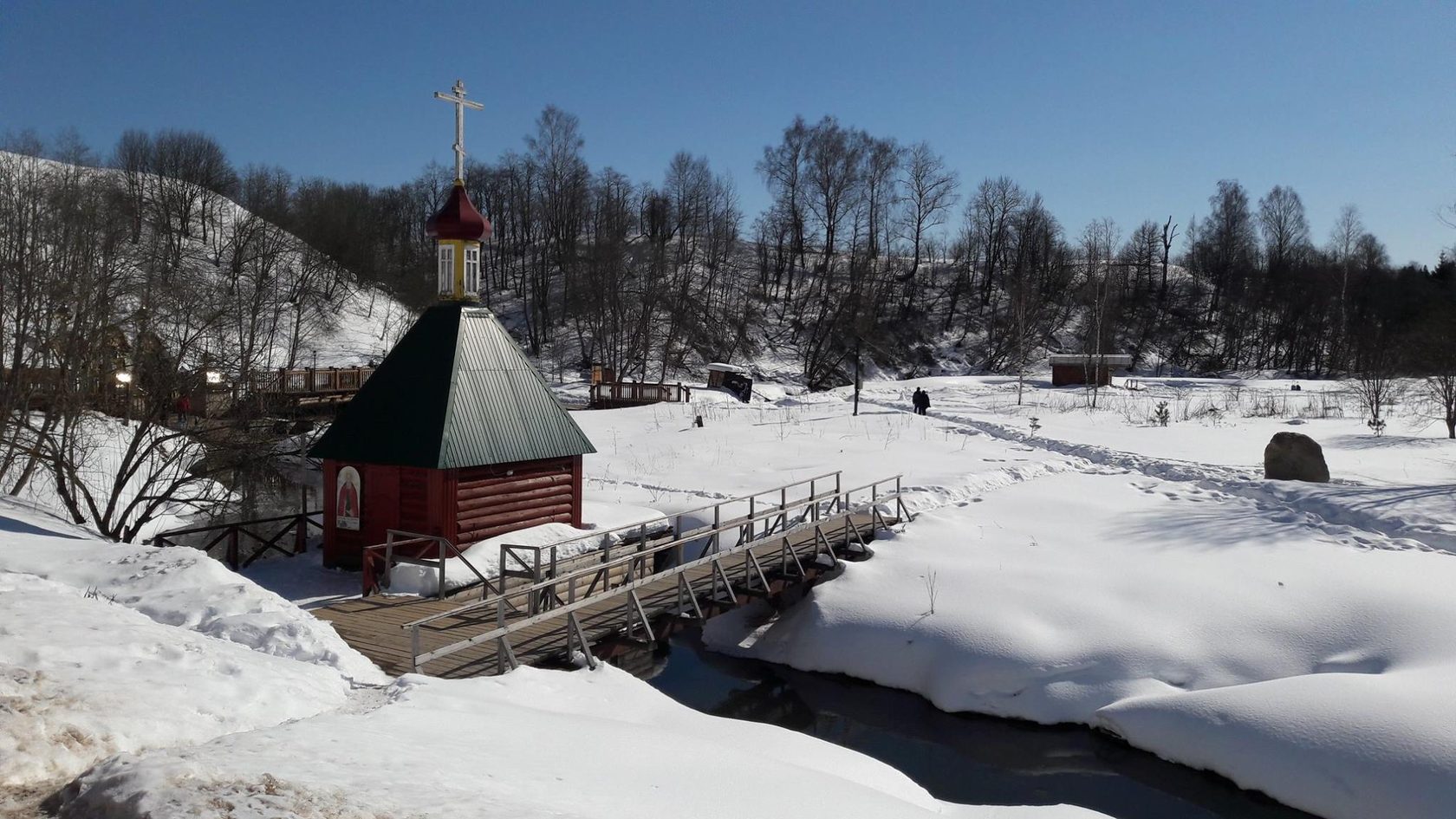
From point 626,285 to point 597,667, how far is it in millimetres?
50616

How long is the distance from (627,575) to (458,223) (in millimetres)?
6610

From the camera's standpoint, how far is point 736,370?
44.5 m

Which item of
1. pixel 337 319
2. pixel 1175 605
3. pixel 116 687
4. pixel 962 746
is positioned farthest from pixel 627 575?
pixel 337 319

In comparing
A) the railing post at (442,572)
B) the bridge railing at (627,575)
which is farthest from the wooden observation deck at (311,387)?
the bridge railing at (627,575)

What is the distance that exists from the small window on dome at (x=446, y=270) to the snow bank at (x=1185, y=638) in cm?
678

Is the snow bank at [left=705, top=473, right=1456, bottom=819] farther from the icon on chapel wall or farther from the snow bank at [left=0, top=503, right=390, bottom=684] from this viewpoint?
the snow bank at [left=0, top=503, right=390, bottom=684]

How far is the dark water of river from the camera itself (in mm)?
9336

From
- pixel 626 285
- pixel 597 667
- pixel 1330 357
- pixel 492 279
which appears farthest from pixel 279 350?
pixel 1330 357

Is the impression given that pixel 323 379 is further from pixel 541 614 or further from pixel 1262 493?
pixel 1262 493

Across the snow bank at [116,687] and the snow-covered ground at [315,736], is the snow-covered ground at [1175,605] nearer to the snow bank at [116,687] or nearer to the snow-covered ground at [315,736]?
the snow-covered ground at [315,736]

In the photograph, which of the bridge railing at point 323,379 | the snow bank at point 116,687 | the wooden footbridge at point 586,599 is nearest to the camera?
the snow bank at point 116,687

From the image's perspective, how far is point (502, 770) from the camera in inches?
232

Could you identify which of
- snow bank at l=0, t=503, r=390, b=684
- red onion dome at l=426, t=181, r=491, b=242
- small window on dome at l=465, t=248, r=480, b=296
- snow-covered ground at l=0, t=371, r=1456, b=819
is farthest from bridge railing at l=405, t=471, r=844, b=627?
red onion dome at l=426, t=181, r=491, b=242

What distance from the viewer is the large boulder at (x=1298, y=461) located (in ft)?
62.4
